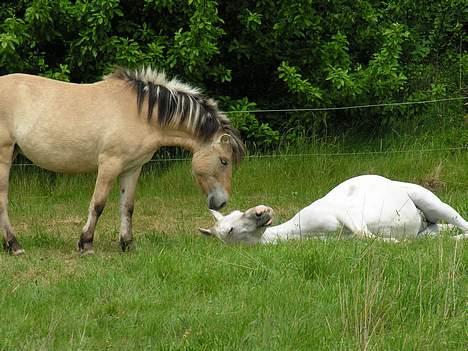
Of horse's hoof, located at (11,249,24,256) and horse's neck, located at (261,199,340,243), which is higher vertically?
horse's neck, located at (261,199,340,243)

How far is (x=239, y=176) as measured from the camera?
10.8 m

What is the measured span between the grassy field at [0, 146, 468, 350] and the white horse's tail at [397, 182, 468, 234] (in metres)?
0.77

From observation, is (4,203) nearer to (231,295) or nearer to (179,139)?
(179,139)

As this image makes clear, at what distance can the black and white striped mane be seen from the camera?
7434 millimetres

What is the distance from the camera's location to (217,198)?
7539mm

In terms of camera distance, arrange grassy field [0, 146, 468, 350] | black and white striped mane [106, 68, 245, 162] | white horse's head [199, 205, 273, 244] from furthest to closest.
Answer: black and white striped mane [106, 68, 245, 162]
white horse's head [199, 205, 273, 244]
grassy field [0, 146, 468, 350]

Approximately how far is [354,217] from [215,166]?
1.30m

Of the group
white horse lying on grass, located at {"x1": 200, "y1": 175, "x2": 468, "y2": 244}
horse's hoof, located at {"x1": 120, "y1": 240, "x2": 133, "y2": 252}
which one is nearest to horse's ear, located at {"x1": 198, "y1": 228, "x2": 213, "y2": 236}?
white horse lying on grass, located at {"x1": 200, "y1": 175, "x2": 468, "y2": 244}

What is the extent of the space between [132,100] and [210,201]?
112cm

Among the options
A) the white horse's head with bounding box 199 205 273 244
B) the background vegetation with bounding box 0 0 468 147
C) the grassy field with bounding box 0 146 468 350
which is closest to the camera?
the grassy field with bounding box 0 146 468 350

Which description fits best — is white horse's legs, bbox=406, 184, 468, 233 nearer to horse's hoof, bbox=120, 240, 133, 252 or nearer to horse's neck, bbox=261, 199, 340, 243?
horse's neck, bbox=261, 199, 340, 243

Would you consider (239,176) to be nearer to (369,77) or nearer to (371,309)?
Result: (369,77)

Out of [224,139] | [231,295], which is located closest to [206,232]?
[224,139]

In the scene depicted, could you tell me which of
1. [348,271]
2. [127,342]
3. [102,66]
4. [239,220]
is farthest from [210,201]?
[102,66]
